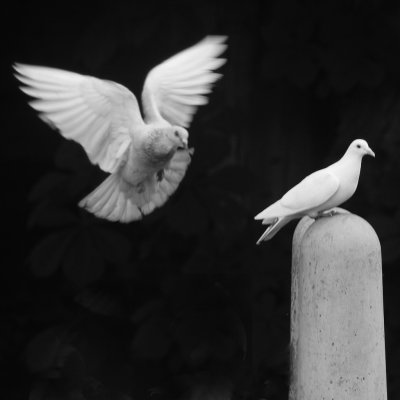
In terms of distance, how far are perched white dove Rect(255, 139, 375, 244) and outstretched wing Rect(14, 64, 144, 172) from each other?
73cm

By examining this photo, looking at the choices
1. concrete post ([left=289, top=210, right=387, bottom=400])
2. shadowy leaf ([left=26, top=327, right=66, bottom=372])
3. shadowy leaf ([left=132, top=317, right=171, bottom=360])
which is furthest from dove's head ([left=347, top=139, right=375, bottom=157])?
shadowy leaf ([left=26, top=327, right=66, bottom=372])

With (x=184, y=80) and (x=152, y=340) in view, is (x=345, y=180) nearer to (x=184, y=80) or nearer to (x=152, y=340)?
(x=184, y=80)

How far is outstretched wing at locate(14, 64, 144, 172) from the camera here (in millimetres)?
2801

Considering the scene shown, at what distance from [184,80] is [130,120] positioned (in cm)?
33

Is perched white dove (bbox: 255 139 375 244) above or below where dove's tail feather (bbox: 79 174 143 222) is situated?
above

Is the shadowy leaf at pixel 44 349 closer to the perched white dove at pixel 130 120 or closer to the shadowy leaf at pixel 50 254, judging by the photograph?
the shadowy leaf at pixel 50 254

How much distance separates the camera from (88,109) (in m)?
2.95

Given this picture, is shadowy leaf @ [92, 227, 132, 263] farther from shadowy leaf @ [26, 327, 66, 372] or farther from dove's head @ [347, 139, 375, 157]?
dove's head @ [347, 139, 375, 157]

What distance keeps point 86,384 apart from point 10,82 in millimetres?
1376

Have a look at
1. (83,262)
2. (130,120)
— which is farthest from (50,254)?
(130,120)

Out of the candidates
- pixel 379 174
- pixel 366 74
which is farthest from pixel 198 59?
pixel 379 174

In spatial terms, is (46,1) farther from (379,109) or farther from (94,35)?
(379,109)

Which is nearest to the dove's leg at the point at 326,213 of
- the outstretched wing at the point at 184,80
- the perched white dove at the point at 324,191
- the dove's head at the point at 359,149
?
the perched white dove at the point at 324,191

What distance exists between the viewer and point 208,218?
11.9 feet
